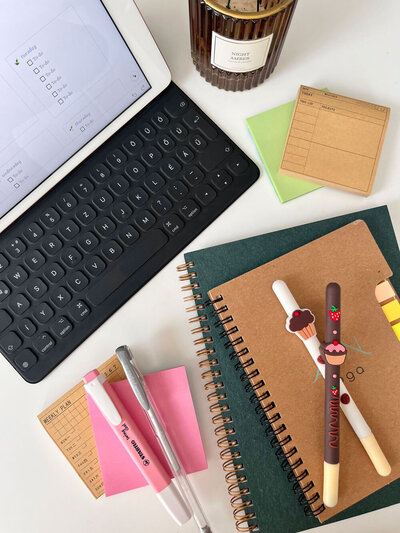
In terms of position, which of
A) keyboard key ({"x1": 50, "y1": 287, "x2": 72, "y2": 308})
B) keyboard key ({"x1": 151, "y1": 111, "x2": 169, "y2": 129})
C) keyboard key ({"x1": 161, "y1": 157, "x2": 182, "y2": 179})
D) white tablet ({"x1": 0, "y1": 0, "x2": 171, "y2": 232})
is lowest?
keyboard key ({"x1": 50, "y1": 287, "x2": 72, "y2": 308})

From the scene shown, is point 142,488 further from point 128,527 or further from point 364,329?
point 364,329

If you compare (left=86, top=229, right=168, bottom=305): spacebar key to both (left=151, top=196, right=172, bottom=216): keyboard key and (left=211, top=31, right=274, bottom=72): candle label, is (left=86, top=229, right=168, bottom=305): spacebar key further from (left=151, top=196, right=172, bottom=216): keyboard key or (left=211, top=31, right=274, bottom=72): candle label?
(left=211, top=31, right=274, bottom=72): candle label

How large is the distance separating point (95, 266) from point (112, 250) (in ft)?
0.09

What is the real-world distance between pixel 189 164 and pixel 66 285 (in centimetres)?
20

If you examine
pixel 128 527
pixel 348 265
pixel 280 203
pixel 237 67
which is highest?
pixel 237 67

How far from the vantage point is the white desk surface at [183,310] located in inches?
19.8

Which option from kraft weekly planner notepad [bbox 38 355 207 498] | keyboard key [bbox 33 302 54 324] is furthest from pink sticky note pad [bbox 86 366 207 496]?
keyboard key [bbox 33 302 54 324]

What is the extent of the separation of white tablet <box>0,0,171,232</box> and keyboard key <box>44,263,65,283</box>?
66mm

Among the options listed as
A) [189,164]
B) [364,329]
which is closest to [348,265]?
[364,329]

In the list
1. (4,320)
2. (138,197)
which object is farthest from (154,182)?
(4,320)

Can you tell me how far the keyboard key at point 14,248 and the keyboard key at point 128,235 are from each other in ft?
0.37

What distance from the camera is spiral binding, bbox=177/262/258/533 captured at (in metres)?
0.49

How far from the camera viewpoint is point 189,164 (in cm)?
52

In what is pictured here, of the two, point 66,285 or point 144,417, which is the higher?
point 66,285
